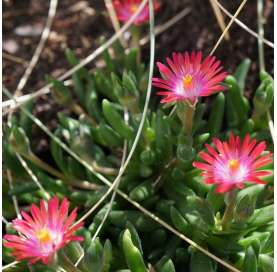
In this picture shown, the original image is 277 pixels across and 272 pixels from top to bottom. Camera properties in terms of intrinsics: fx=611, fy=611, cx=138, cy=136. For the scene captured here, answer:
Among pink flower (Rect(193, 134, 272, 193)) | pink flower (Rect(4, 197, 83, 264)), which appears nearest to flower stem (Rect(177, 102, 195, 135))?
pink flower (Rect(193, 134, 272, 193))

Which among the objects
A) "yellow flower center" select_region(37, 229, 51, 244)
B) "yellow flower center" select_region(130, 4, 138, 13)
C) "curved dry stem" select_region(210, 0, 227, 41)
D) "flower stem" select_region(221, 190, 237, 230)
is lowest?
"yellow flower center" select_region(37, 229, 51, 244)

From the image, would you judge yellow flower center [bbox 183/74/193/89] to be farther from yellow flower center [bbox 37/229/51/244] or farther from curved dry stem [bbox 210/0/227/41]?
curved dry stem [bbox 210/0/227/41]

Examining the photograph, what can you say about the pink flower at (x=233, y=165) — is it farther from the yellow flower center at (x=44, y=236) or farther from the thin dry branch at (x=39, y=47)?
the thin dry branch at (x=39, y=47)

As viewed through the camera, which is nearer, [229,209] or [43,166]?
[229,209]

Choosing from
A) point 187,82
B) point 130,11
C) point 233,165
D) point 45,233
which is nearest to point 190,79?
point 187,82

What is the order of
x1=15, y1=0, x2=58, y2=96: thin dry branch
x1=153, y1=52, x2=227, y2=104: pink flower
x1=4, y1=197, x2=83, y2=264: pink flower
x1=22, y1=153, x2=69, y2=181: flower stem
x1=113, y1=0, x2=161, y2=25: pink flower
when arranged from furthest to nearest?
x1=15, y1=0, x2=58, y2=96: thin dry branch → x1=113, y1=0, x2=161, y2=25: pink flower → x1=22, y1=153, x2=69, y2=181: flower stem → x1=153, y1=52, x2=227, y2=104: pink flower → x1=4, y1=197, x2=83, y2=264: pink flower

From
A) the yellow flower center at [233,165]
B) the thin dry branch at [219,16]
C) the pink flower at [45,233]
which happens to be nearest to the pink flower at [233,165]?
the yellow flower center at [233,165]

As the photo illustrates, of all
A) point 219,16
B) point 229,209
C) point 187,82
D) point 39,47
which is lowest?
point 229,209

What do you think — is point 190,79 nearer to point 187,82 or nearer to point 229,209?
point 187,82
